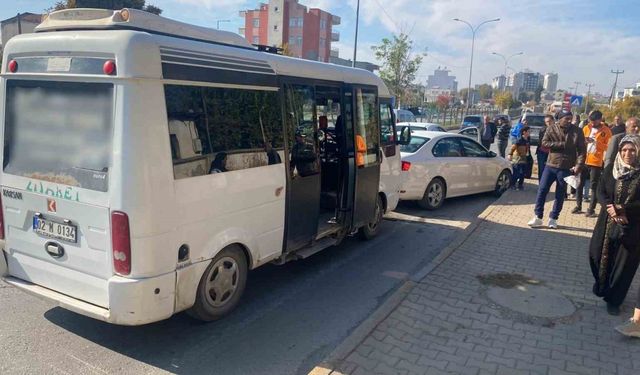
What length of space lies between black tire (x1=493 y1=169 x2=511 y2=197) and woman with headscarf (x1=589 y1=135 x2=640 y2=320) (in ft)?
21.8

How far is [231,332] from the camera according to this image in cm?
411

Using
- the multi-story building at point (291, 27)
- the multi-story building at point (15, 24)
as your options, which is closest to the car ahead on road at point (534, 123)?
the multi-story building at point (15, 24)

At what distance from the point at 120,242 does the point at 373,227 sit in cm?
445

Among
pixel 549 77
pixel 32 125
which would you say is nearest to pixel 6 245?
pixel 32 125

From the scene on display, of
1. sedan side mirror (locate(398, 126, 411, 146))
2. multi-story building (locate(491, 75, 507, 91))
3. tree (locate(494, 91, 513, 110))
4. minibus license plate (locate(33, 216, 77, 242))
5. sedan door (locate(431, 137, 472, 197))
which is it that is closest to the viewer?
minibus license plate (locate(33, 216, 77, 242))

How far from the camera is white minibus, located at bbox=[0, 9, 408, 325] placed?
10.9 ft

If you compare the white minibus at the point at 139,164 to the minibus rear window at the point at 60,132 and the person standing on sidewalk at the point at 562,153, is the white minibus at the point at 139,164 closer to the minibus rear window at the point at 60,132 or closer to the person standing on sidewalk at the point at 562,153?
the minibus rear window at the point at 60,132

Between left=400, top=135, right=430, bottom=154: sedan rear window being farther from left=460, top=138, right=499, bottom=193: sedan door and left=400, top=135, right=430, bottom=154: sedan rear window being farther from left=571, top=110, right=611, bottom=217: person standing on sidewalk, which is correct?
left=571, top=110, right=611, bottom=217: person standing on sidewalk

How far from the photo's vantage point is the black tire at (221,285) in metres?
4.04

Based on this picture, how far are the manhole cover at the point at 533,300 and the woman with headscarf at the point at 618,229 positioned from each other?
41 centimetres

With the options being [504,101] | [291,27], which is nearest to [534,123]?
[291,27]

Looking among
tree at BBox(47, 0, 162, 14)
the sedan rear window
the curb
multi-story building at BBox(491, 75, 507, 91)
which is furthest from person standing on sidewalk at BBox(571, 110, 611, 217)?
multi-story building at BBox(491, 75, 507, 91)

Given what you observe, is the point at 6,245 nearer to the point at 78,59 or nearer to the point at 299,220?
the point at 78,59

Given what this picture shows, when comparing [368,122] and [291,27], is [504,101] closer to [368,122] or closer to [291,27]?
[291,27]
